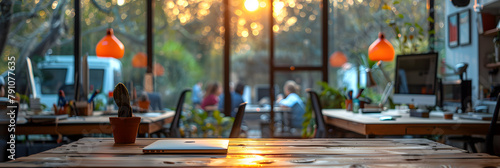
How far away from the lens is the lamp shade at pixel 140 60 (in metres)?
6.51

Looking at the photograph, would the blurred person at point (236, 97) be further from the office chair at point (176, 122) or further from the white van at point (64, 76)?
the office chair at point (176, 122)

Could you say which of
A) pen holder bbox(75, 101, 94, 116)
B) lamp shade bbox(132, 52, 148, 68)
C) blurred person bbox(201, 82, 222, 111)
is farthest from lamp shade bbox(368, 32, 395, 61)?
lamp shade bbox(132, 52, 148, 68)

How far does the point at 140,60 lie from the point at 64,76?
1019mm

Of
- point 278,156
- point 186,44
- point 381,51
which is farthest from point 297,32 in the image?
point 278,156

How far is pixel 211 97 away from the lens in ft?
23.4

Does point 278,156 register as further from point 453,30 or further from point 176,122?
point 453,30

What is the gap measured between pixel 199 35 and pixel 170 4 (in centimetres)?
60

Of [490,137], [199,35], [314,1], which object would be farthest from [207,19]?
[490,137]

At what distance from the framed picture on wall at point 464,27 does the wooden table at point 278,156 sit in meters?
4.24

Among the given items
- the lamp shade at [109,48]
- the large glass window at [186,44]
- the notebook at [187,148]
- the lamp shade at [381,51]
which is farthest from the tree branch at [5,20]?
the notebook at [187,148]

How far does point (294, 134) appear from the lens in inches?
259

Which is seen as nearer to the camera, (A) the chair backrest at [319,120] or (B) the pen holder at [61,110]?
(B) the pen holder at [61,110]

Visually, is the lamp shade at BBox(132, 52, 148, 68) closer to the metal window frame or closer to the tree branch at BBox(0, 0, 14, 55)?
the metal window frame

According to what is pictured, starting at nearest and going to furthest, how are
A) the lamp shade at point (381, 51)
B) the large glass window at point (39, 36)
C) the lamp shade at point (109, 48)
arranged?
the lamp shade at point (109, 48)
the lamp shade at point (381, 51)
the large glass window at point (39, 36)
